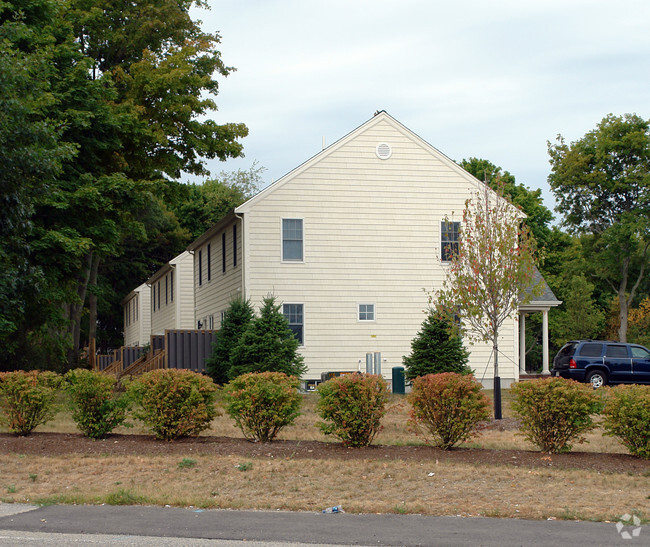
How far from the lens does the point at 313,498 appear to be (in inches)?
353

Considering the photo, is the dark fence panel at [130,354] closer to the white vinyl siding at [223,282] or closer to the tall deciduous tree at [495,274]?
the white vinyl siding at [223,282]

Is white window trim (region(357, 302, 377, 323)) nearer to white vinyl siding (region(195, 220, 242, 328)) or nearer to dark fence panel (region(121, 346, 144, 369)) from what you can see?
white vinyl siding (region(195, 220, 242, 328))

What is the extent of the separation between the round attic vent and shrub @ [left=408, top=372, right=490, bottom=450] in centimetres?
1564

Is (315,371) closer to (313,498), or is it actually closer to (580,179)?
(313,498)

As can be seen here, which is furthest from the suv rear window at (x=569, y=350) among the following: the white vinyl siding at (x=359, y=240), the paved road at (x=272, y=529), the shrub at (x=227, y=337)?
the paved road at (x=272, y=529)

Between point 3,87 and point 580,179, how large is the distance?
3439 centimetres

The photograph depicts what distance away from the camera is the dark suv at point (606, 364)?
2581cm

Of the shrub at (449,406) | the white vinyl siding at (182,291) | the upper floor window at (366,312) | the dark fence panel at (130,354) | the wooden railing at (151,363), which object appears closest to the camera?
the shrub at (449,406)

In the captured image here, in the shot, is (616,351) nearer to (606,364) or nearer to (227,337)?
(606,364)

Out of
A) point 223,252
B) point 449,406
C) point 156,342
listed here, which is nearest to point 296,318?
point 223,252

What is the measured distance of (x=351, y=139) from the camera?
2645 cm

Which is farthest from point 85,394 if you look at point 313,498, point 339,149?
point 339,149

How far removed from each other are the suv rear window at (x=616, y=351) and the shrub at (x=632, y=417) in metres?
15.6

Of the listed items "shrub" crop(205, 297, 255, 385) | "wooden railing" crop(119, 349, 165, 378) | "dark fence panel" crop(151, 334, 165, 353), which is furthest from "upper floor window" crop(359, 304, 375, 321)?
"dark fence panel" crop(151, 334, 165, 353)
